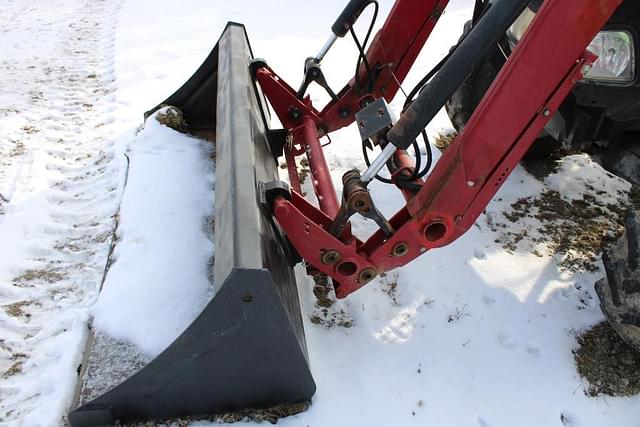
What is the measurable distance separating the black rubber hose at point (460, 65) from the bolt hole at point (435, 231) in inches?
15.9

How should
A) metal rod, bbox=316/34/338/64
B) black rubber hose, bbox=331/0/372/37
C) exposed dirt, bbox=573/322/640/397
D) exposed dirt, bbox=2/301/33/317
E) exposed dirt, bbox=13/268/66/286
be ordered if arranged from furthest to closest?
metal rod, bbox=316/34/338/64 < black rubber hose, bbox=331/0/372/37 < exposed dirt, bbox=13/268/66/286 < exposed dirt, bbox=2/301/33/317 < exposed dirt, bbox=573/322/640/397

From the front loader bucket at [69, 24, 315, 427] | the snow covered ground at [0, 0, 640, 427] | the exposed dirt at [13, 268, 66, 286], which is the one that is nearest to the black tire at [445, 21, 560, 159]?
the snow covered ground at [0, 0, 640, 427]

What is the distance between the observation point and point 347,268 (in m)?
2.24

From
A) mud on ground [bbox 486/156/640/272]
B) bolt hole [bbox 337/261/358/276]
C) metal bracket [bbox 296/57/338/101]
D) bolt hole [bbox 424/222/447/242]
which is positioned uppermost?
bolt hole [bbox 424/222/447/242]

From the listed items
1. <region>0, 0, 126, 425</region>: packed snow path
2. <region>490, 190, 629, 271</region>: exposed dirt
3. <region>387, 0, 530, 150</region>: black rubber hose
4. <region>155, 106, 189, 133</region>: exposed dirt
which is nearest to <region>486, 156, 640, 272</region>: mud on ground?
<region>490, 190, 629, 271</region>: exposed dirt

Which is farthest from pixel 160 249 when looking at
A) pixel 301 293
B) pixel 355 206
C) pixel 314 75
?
pixel 314 75

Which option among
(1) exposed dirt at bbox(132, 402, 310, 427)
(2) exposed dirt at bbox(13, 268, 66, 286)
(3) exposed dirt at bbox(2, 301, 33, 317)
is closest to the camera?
(1) exposed dirt at bbox(132, 402, 310, 427)

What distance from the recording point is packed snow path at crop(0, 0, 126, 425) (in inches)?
86.7

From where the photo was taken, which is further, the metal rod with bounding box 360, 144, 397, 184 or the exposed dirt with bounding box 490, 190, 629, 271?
the exposed dirt with bounding box 490, 190, 629, 271

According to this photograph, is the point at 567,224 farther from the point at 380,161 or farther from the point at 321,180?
the point at 380,161

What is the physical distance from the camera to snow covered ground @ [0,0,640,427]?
2.21 metres

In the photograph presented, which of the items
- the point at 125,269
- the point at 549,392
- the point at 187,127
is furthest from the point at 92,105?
the point at 549,392

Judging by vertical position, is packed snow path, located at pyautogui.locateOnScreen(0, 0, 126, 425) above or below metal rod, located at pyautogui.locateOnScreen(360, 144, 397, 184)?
below

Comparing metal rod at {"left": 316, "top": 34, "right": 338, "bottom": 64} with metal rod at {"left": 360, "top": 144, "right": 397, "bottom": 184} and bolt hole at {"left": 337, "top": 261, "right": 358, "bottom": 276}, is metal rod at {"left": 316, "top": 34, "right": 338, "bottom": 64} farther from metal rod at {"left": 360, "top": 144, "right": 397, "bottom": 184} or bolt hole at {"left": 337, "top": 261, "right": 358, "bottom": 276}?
bolt hole at {"left": 337, "top": 261, "right": 358, "bottom": 276}
